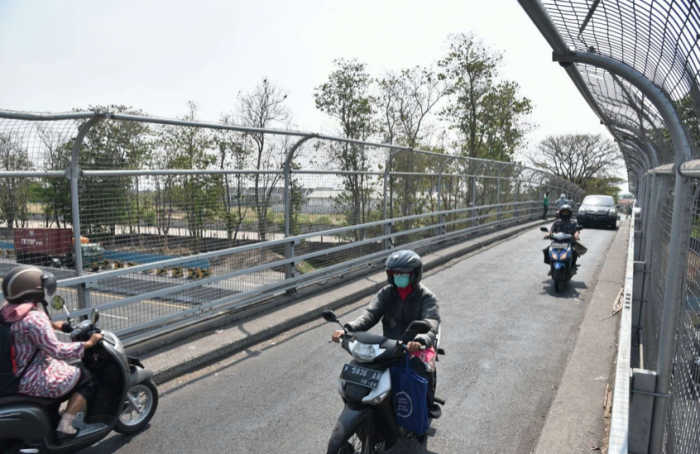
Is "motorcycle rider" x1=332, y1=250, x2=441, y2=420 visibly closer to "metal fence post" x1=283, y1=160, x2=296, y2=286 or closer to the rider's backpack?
the rider's backpack

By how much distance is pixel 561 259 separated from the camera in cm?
854

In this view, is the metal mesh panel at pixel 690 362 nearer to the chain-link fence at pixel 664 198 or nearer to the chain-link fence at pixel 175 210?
the chain-link fence at pixel 664 198

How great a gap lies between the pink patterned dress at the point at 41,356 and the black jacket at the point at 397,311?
1.93 metres

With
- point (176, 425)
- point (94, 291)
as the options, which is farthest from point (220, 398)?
point (94, 291)

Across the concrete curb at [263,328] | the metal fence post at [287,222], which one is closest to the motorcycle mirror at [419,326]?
the concrete curb at [263,328]

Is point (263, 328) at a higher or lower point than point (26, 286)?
lower

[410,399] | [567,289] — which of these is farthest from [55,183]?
[567,289]

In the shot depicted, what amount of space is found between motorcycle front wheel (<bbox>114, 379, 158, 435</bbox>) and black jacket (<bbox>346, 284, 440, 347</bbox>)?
5.66 feet

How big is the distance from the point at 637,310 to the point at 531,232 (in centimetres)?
1227

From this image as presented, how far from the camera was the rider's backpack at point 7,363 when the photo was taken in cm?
312

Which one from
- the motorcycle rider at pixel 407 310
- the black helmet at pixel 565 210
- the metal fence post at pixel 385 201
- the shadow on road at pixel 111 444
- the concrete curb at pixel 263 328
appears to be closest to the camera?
the motorcycle rider at pixel 407 310

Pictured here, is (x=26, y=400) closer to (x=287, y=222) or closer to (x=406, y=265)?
(x=406, y=265)

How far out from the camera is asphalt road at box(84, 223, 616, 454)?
381 cm

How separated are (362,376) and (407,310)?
2.73 ft
